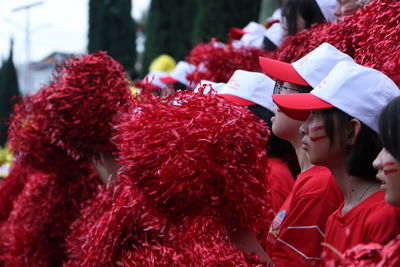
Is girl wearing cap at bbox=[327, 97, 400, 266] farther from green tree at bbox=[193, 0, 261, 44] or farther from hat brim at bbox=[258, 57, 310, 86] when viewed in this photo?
green tree at bbox=[193, 0, 261, 44]

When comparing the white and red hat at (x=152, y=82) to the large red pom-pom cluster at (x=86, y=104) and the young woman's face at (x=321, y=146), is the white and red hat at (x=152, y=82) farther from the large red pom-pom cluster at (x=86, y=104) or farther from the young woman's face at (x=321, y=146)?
the young woman's face at (x=321, y=146)

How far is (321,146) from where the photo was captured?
6.35 ft

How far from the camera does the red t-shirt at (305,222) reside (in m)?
2.08

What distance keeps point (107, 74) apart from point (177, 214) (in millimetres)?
1231

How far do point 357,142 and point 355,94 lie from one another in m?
0.14

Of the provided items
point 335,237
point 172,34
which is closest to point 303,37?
point 335,237

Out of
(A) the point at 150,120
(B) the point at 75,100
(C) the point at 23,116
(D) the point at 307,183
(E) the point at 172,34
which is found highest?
(A) the point at 150,120

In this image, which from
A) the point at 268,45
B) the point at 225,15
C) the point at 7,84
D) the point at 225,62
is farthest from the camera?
the point at 7,84

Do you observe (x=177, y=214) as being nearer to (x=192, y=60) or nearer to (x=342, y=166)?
(x=342, y=166)

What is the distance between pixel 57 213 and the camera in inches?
138

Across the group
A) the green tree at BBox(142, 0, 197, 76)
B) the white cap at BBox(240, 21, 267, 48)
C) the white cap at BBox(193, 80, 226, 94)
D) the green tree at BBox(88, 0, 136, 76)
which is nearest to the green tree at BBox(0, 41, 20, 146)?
the green tree at BBox(88, 0, 136, 76)

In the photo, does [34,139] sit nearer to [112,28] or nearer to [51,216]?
[51,216]

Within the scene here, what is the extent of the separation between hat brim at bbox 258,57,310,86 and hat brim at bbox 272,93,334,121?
0.19 metres

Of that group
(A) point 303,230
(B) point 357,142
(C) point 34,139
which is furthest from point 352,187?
(C) point 34,139
